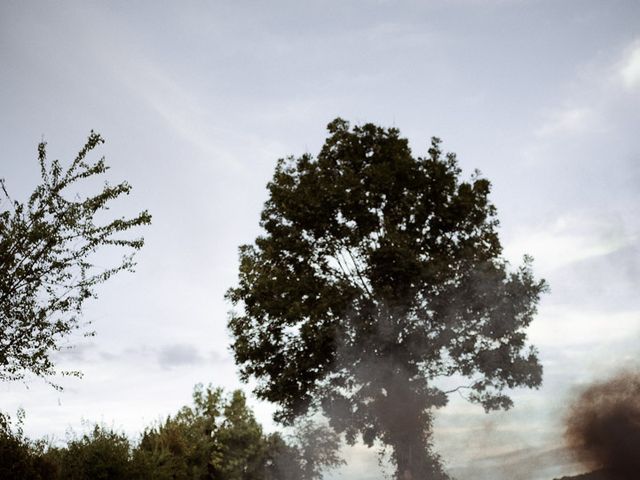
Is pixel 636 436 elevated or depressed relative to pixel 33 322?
depressed

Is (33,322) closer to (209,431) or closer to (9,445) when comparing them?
(9,445)

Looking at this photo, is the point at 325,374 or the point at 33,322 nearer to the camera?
the point at 33,322

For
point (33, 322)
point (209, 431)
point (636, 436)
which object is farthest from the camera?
point (209, 431)

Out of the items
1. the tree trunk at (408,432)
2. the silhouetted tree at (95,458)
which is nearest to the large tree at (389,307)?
the tree trunk at (408,432)

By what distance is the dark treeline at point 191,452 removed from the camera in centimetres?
1709

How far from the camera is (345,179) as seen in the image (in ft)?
74.6

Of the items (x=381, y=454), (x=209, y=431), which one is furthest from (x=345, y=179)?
(x=209, y=431)

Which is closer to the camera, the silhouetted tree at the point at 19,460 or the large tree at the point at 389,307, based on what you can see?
the silhouetted tree at the point at 19,460

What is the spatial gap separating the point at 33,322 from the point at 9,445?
4520mm

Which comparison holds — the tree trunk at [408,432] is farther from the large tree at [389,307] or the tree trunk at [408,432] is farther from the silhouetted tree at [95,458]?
the silhouetted tree at [95,458]

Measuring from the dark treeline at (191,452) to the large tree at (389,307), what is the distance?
3834 mm

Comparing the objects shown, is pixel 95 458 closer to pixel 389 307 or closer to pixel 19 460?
pixel 19 460

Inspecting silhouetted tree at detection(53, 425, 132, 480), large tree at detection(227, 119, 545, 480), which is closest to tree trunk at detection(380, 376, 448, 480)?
large tree at detection(227, 119, 545, 480)

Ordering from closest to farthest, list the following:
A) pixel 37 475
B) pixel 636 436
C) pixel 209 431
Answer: pixel 636 436, pixel 37 475, pixel 209 431
